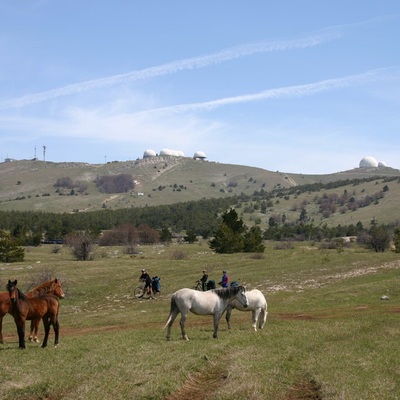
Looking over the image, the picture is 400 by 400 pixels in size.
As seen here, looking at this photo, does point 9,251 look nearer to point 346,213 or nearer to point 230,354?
point 230,354

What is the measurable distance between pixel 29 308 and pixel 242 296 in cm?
855

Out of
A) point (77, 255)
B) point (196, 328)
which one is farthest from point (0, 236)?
point (196, 328)

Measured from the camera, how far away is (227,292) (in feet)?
73.8

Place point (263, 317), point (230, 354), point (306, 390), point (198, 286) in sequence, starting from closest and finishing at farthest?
point (306, 390) < point (230, 354) < point (263, 317) < point (198, 286)

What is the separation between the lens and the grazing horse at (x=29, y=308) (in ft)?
63.3

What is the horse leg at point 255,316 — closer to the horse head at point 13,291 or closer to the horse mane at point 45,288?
the horse mane at point 45,288

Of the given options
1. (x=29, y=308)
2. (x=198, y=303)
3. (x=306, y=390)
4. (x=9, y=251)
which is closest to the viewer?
(x=306, y=390)

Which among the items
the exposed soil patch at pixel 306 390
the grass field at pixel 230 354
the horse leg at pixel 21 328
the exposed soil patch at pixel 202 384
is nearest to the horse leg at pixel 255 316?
the grass field at pixel 230 354

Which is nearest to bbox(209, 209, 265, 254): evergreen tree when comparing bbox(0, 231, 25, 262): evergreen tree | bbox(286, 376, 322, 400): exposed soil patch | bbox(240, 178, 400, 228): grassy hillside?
bbox(0, 231, 25, 262): evergreen tree

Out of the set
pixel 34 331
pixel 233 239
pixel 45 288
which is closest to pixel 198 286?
pixel 45 288

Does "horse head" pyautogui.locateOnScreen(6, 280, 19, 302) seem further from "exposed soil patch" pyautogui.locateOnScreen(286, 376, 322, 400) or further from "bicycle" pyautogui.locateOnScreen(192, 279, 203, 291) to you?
"bicycle" pyautogui.locateOnScreen(192, 279, 203, 291)

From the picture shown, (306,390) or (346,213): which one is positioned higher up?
(346,213)

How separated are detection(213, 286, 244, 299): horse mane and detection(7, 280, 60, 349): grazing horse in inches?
254

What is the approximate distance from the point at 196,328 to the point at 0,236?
61.0 metres
